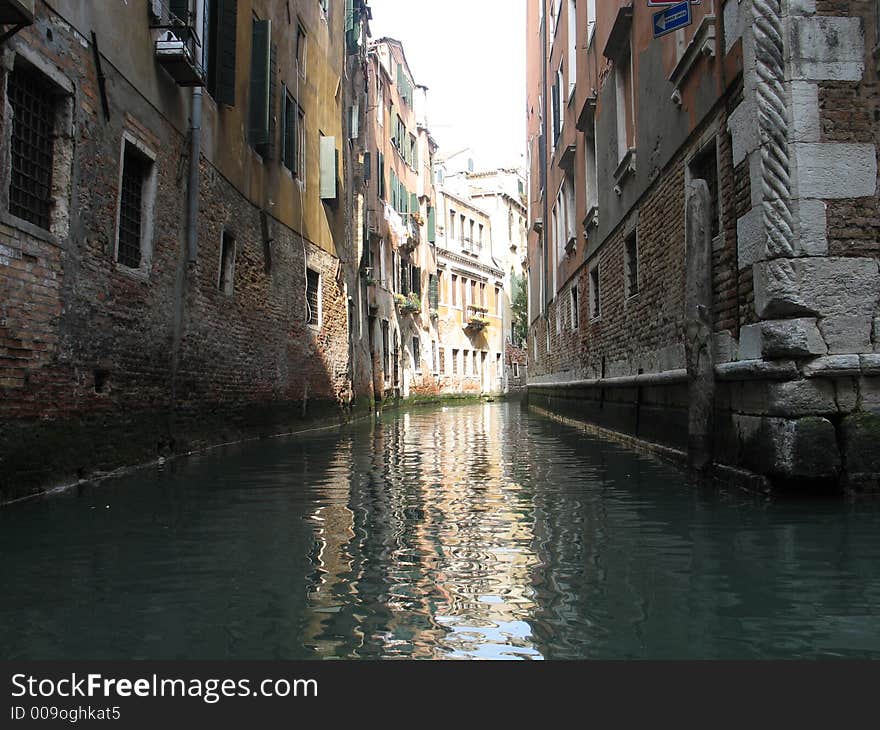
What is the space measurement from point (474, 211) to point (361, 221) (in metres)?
17.3

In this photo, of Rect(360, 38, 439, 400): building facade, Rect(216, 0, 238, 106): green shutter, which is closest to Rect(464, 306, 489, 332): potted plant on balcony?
Rect(360, 38, 439, 400): building facade

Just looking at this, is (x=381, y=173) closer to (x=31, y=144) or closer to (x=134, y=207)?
(x=134, y=207)

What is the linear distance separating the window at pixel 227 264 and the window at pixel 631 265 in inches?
191

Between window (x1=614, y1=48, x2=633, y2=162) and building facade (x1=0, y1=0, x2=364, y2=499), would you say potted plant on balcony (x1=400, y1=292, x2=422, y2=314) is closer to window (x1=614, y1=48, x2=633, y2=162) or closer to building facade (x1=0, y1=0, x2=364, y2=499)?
building facade (x1=0, y1=0, x2=364, y2=499)

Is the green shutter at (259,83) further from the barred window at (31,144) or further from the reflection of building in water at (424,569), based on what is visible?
the reflection of building in water at (424,569)

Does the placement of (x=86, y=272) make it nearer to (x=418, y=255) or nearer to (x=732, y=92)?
(x=732, y=92)

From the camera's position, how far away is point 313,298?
1399 centimetres

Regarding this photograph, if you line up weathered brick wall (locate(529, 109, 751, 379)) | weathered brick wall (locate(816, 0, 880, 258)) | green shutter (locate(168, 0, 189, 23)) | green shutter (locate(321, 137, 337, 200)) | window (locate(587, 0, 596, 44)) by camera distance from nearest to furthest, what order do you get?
weathered brick wall (locate(816, 0, 880, 258)), weathered brick wall (locate(529, 109, 751, 379)), green shutter (locate(168, 0, 189, 23)), window (locate(587, 0, 596, 44)), green shutter (locate(321, 137, 337, 200))

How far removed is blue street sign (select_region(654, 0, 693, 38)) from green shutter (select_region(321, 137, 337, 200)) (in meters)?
8.14

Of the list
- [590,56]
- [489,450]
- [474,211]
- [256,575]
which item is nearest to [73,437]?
[256,575]

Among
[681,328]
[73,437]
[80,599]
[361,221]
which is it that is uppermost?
[361,221]

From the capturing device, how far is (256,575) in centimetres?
319

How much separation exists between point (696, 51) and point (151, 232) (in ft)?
16.5

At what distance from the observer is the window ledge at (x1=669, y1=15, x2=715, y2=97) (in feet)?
20.2
